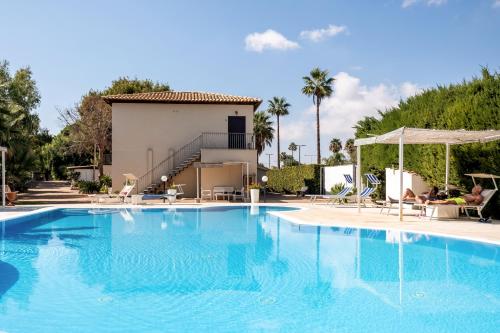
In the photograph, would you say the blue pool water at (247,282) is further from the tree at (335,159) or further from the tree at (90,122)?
the tree at (335,159)

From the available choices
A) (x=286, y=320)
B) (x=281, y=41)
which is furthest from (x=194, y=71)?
(x=286, y=320)

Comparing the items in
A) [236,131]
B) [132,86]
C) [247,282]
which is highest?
[132,86]

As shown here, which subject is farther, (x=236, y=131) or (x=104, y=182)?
(x=104, y=182)

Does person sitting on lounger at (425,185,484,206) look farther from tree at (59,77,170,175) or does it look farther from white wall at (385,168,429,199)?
tree at (59,77,170,175)

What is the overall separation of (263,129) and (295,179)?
907 inches

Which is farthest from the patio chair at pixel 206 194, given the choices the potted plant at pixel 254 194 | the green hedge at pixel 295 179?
the green hedge at pixel 295 179

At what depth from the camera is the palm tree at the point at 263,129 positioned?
51.6m

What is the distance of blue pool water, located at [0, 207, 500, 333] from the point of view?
461 centimetres

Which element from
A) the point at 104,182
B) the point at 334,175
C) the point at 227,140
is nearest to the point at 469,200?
the point at 334,175

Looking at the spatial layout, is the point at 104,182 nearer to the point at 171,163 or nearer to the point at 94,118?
the point at 94,118

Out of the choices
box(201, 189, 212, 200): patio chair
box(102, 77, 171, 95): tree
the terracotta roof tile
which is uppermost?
box(102, 77, 171, 95): tree

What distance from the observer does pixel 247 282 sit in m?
6.32

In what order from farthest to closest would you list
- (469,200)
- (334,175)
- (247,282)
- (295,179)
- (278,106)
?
(278,106) → (295,179) → (334,175) → (469,200) → (247,282)

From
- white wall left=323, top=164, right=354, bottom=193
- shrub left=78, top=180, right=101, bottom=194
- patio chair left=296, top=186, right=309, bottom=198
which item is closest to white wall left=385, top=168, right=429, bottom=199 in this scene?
white wall left=323, top=164, right=354, bottom=193
